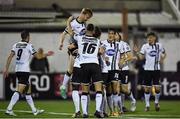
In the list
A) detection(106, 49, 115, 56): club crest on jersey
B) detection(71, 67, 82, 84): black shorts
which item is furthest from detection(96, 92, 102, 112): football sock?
detection(106, 49, 115, 56): club crest on jersey

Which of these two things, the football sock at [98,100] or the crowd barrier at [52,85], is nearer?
the football sock at [98,100]

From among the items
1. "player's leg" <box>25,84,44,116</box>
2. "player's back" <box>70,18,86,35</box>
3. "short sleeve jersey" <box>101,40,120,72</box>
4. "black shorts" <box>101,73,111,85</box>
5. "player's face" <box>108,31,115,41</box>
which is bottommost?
"player's leg" <box>25,84,44,116</box>

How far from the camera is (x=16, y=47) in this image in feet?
63.3

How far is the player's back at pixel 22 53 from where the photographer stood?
1930 cm

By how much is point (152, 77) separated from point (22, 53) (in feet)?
16.7

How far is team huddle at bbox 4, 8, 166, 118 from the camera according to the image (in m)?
16.9

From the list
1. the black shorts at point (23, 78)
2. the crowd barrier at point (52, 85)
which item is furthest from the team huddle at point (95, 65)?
the crowd barrier at point (52, 85)

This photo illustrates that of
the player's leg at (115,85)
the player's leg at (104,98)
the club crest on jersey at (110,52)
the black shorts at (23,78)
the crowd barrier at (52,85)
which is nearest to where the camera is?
the player's leg at (104,98)

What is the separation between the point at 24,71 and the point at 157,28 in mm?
20260

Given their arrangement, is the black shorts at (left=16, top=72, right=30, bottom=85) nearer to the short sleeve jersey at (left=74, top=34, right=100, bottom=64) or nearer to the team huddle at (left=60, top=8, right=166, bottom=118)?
the team huddle at (left=60, top=8, right=166, bottom=118)

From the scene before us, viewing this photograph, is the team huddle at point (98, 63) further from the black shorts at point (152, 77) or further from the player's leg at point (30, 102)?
the player's leg at point (30, 102)

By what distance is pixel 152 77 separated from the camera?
2248 centimetres

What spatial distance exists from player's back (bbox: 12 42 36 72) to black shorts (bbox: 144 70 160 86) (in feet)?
15.4

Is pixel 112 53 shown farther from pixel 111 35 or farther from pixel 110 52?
pixel 111 35
